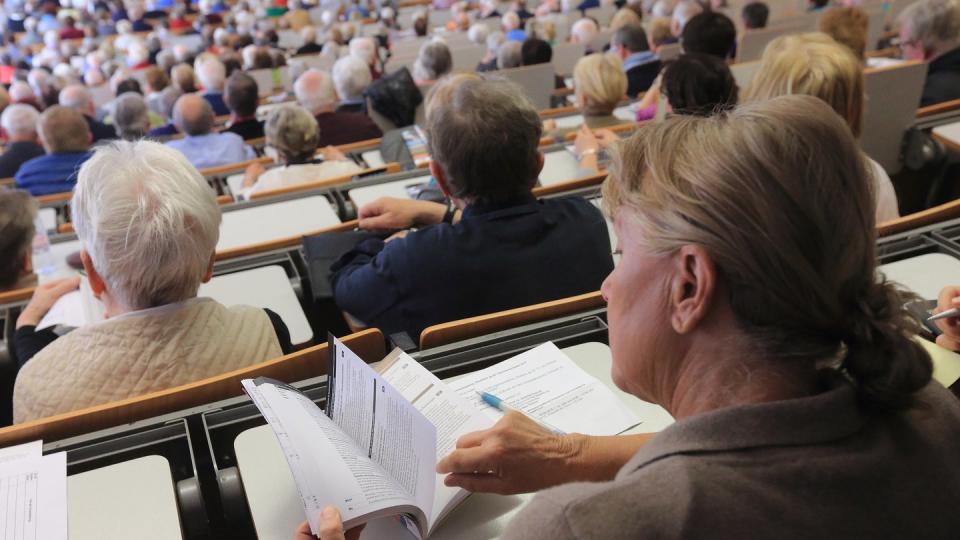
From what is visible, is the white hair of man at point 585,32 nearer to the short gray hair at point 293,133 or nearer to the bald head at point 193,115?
the bald head at point 193,115

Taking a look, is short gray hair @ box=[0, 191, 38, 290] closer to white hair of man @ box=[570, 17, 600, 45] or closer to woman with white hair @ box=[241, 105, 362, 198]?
woman with white hair @ box=[241, 105, 362, 198]

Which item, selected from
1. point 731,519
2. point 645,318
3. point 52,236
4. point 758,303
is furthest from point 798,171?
point 52,236

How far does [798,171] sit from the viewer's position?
80 cm

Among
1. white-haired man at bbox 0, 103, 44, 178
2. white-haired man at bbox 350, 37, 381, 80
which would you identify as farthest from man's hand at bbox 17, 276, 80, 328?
white-haired man at bbox 350, 37, 381, 80

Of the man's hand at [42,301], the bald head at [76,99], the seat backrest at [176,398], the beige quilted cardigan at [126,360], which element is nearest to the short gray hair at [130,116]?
the bald head at [76,99]

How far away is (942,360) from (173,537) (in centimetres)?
137

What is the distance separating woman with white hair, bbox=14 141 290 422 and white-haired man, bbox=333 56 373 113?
3.61 metres

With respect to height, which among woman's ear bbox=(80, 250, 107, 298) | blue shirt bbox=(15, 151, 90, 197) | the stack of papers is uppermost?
woman's ear bbox=(80, 250, 107, 298)

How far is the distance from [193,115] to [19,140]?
137 cm

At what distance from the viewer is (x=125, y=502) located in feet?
4.10

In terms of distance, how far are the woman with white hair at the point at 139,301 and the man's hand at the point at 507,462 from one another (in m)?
0.70

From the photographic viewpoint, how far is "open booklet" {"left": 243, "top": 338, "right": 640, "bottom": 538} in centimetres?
107

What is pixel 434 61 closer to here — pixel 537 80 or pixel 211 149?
pixel 537 80

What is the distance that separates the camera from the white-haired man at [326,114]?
179 inches
